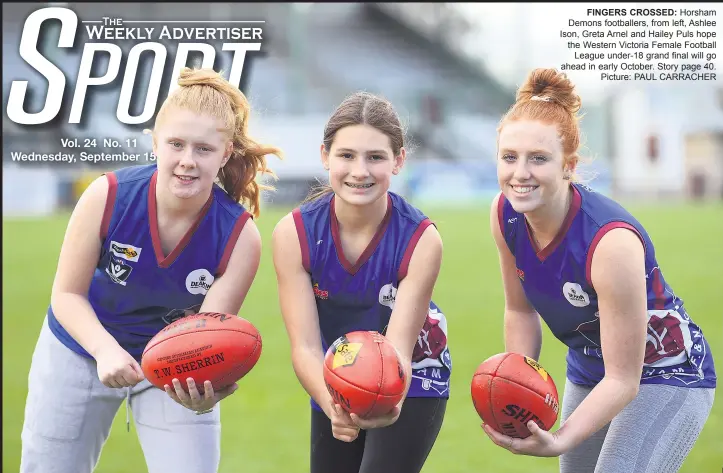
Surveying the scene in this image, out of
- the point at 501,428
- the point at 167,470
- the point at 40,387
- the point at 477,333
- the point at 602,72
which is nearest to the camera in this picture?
the point at 501,428

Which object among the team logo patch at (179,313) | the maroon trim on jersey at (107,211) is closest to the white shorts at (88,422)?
the team logo patch at (179,313)

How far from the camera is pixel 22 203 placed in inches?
973

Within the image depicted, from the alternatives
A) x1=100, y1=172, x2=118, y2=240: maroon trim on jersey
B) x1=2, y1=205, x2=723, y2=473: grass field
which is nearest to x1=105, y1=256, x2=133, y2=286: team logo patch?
x1=100, y1=172, x2=118, y2=240: maroon trim on jersey

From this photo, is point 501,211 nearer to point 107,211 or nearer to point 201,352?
point 201,352

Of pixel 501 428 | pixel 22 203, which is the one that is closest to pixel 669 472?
pixel 501 428

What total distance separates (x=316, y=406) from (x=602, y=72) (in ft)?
8.79

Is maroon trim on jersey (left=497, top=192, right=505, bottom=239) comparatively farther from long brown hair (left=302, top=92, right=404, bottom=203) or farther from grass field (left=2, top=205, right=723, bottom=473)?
grass field (left=2, top=205, right=723, bottom=473)

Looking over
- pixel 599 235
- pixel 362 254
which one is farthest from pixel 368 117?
pixel 599 235

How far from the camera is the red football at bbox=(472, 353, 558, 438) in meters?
3.11

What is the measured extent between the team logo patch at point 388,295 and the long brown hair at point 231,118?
0.71 meters

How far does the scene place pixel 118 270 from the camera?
3.54 metres

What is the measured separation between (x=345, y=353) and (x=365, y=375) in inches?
4.5

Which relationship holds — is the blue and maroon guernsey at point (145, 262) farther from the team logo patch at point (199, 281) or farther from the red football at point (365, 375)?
the red football at point (365, 375)

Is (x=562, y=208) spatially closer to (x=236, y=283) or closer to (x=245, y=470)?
(x=236, y=283)
